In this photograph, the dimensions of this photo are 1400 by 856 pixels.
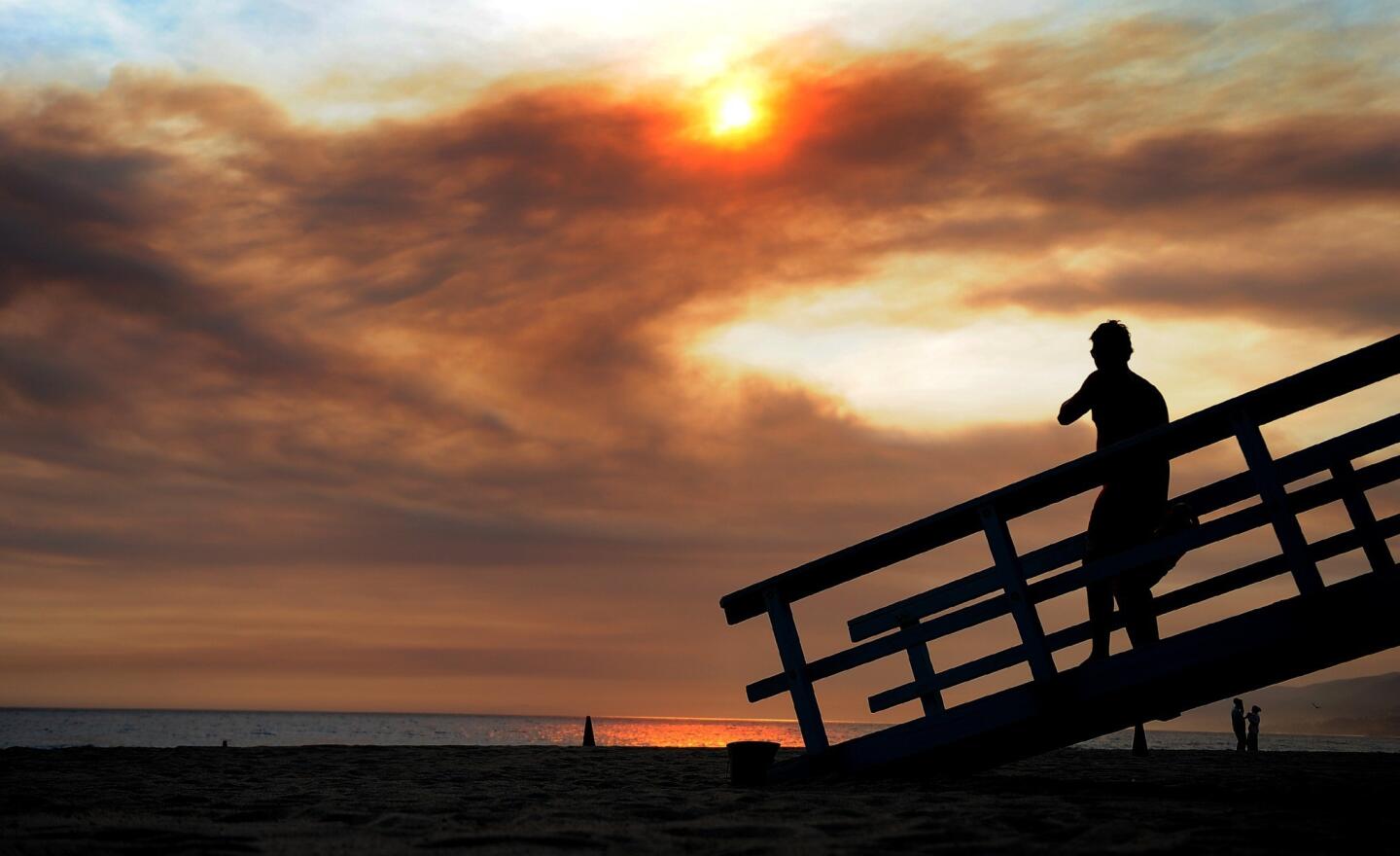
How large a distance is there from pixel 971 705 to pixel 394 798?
4155mm

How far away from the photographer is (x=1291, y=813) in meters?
5.36

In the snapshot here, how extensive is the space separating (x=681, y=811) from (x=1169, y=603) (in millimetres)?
3586

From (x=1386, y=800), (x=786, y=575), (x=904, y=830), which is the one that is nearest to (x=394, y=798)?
(x=786, y=575)

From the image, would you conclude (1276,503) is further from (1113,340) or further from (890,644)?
(890,644)

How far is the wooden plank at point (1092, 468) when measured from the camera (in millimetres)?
6230

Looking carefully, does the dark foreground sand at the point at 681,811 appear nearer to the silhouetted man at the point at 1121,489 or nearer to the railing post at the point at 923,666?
the railing post at the point at 923,666

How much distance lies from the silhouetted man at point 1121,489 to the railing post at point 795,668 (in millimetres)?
2055

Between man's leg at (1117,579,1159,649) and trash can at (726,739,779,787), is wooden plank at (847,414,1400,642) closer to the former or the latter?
man's leg at (1117,579,1159,649)

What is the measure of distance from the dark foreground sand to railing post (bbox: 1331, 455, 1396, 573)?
148 cm

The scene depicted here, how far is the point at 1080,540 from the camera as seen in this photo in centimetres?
689

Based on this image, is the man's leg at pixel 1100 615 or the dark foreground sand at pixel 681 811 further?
the man's leg at pixel 1100 615

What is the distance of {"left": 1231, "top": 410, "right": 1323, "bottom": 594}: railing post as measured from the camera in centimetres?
602

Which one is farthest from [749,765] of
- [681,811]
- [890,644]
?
[681,811]

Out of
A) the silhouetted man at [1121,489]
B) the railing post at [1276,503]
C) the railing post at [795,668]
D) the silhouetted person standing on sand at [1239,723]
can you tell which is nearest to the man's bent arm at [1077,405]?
the silhouetted man at [1121,489]
